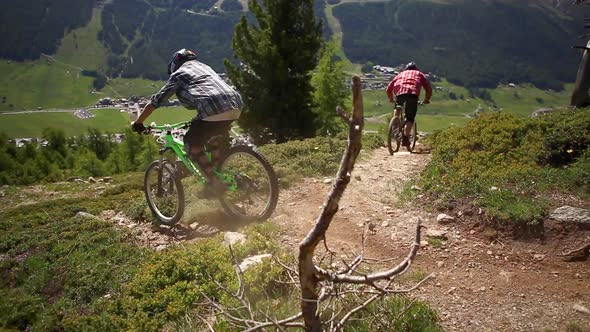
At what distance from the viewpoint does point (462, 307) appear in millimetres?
4848

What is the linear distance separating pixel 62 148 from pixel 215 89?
5222 centimetres

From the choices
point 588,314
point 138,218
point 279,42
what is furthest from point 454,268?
point 279,42

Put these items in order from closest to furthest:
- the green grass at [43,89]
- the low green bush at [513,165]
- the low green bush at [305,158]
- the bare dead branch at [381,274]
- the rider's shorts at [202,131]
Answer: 1. the bare dead branch at [381,274]
2. the rider's shorts at [202,131]
3. the low green bush at [513,165]
4. the low green bush at [305,158]
5. the green grass at [43,89]

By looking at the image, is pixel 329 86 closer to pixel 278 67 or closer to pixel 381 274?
pixel 278 67

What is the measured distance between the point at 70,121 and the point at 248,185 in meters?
161

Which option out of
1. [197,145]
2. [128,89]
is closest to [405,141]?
[197,145]

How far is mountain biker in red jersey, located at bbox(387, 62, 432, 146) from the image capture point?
11195 mm

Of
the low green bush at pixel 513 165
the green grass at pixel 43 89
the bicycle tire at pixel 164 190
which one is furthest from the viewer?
the green grass at pixel 43 89

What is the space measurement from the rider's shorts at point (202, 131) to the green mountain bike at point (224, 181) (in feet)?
0.79

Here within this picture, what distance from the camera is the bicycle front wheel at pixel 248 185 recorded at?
261 inches

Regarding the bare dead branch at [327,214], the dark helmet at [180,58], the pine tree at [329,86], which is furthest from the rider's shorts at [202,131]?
the pine tree at [329,86]

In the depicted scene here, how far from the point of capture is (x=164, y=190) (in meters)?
7.69

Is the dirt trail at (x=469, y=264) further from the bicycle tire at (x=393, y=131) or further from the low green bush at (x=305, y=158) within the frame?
the bicycle tire at (x=393, y=131)

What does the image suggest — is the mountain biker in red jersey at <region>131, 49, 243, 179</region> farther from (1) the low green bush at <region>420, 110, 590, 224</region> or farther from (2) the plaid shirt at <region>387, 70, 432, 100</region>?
(2) the plaid shirt at <region>387, 70, 432, 100</region>
